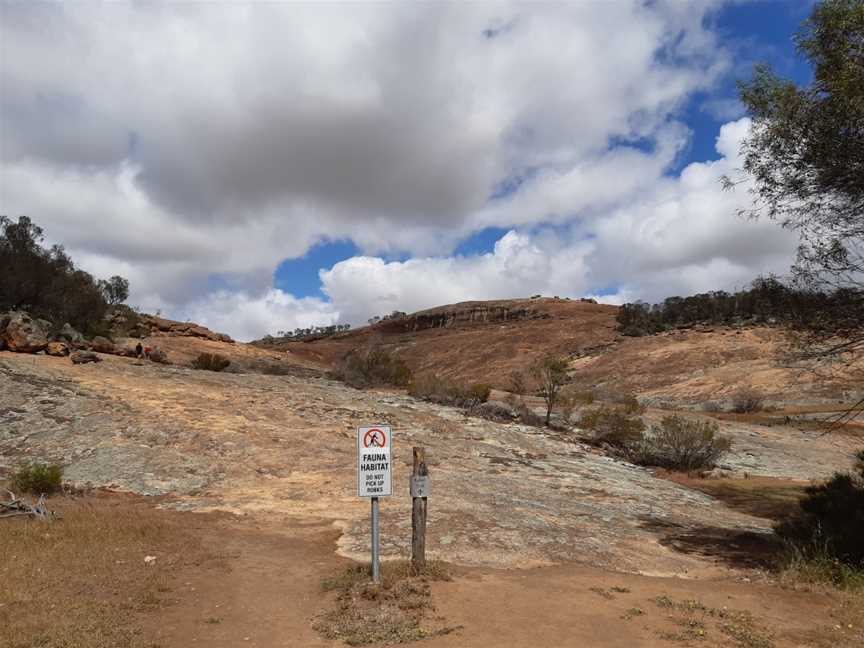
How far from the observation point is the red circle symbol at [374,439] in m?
7.75

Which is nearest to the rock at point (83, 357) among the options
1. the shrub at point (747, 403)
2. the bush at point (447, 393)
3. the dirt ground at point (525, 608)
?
the bush at point (447, 393)

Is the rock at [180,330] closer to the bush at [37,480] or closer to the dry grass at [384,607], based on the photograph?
the bush at [37,480]

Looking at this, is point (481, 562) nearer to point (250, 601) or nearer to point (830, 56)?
point (250, 601)

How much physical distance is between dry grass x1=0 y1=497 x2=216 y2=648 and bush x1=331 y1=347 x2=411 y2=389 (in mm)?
20843

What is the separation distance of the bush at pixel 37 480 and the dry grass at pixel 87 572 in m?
0.61

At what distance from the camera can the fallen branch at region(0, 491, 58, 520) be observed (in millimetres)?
10164

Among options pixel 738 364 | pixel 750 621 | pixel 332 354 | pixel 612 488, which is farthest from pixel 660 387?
pixel 332 354

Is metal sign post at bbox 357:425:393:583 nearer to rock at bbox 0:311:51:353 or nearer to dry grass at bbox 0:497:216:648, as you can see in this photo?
dry grass at bbox 0:497:216:648

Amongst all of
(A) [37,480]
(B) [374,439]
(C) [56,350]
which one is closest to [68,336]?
(C) [56,350]

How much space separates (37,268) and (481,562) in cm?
3481

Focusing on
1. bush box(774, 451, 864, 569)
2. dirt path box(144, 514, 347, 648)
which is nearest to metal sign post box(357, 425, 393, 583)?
dirt path box(144, 514, 347, 648)

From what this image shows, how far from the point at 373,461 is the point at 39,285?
3417cm

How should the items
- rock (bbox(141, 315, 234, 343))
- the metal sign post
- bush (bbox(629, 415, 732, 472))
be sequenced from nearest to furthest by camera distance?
the metal sign post < bush (bbox(629, 415, 732, 472)) < rock (bbox(141, 315, 234, 343))

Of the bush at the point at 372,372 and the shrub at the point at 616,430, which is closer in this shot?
the shrub at the point at 616,430
